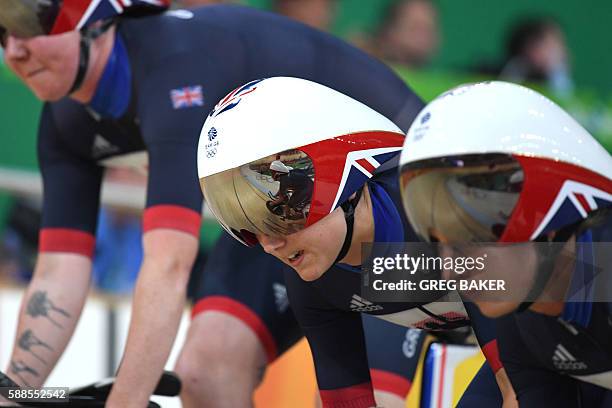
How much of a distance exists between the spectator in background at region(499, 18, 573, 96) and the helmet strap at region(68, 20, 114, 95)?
5.99 meters

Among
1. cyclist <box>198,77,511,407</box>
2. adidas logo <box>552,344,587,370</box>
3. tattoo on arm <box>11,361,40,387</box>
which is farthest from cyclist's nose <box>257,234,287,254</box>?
tattoo on arm <box>11,361,40,387</box>

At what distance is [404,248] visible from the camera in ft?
11.9

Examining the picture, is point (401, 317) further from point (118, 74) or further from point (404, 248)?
point (118, 74)

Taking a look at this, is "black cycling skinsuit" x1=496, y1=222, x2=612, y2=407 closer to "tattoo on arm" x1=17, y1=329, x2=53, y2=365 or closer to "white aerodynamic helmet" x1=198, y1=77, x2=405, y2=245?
"white aerodynamic helmet" x1=198, y1=77, x2=405, y2=245

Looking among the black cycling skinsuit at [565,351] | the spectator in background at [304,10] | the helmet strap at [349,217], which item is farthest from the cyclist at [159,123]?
the spectator in background at [304,10]

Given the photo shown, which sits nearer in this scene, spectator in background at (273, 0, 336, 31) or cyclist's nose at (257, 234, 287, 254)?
cyclist's nose at (257, 234, 287, 254)

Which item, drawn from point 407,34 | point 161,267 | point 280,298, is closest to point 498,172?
point 161,267

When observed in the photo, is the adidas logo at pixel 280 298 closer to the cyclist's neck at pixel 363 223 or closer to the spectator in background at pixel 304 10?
the cyclist's neck at pixel 363 223

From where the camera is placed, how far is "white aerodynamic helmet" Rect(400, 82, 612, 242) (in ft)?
9.84

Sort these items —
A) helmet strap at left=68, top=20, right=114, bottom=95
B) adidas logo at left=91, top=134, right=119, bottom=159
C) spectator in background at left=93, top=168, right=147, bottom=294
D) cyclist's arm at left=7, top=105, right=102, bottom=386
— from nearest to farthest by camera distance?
helmet strap at left=68, top=20, right=114, bottom=95 → cyclist's arm at left=7, top=105, right=102, bottom=386 → adidas logo at left=91, top=134, right=119, bottom=159 → spectator in background at left=93, top=168, right=147, bottom=294

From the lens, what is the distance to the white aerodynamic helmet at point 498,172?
3.00 meters

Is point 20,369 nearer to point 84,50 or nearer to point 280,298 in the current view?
point 280,298

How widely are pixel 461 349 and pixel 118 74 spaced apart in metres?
1.58

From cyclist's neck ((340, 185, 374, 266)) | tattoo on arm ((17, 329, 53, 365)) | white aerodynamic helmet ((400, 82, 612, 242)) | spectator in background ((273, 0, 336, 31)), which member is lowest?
tattoo on arm ((17, 329, 53, 365))
